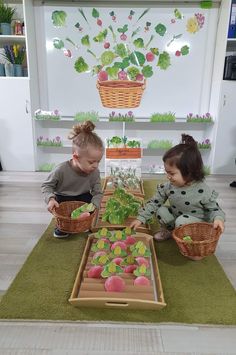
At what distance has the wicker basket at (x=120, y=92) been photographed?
209 centimetres

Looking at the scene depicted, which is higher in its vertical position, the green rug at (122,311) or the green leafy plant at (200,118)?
the green leafy plant at (200,118)

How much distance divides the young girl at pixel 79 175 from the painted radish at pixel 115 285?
509 mm

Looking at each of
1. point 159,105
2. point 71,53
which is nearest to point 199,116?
point 159,105

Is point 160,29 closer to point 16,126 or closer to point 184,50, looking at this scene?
point 184,50

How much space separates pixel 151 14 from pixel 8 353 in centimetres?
263

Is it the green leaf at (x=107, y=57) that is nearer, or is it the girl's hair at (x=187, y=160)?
the girl's hair at (x=187, y=160)

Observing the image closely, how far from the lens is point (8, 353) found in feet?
2.85

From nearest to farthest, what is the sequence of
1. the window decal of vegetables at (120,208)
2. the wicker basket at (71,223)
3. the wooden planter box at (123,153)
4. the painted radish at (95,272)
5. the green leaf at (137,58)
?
the painted radish at (95,272)
the wicker basket at (71,223)
the window decal of vegetables at (120,208)
the wooden planter box at (123,153)
the green leaf at (137,58)

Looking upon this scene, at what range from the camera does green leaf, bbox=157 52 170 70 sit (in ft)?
8.78

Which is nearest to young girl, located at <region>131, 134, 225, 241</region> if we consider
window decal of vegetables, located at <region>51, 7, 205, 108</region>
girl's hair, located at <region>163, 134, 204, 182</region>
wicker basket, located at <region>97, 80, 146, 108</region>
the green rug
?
girl's hair, located at <region>163, 134, 204, 182</region>

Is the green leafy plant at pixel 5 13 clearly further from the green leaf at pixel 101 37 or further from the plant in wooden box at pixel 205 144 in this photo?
the plant in wooden box at pixel 205 144

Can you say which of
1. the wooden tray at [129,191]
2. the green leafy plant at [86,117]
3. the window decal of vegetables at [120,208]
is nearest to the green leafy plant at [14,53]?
the green leafy plant at [86,117]

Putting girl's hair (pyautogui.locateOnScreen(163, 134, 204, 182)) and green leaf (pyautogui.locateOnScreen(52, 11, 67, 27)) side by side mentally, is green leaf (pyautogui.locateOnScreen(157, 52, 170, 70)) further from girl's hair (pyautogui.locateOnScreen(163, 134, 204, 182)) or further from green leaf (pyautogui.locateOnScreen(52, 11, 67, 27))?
girl's hair (pyautogui.locateOnScreen(163, 134, 204, 182))

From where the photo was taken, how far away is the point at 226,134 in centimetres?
267
